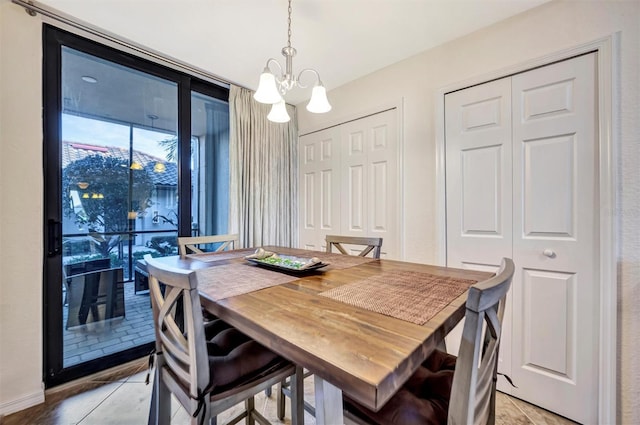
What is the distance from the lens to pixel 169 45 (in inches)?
81.4

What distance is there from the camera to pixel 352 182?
2.68 m

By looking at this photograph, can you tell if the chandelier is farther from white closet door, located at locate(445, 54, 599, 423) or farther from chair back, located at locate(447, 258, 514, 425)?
chair back, located at locate(447, 258, 514, 425)

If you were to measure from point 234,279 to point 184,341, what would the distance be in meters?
0.36

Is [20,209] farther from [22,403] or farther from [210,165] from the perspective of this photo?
[210,165]

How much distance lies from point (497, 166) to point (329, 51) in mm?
1564

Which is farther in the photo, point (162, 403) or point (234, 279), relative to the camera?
point (234, 279)

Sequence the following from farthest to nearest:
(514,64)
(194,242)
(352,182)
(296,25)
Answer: (352,182) < (194,242) < (296,25) < (514,64)

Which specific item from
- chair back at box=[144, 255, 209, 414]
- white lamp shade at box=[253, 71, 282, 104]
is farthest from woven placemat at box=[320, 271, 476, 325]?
white lamp shade at box=[253, 71, 282, 104]

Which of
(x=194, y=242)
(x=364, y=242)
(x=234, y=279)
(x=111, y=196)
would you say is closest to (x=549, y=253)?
(x=364, y=242)

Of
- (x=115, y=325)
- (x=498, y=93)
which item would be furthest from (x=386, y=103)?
(x=115, y=325)

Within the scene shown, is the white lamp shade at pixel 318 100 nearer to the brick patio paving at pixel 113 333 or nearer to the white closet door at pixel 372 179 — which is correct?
the white closet door at pixel 372 179

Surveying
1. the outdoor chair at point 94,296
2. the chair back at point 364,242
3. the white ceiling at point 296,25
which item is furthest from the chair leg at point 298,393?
the white ceiling at point 296,25

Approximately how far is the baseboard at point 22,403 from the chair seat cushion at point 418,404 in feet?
6.90

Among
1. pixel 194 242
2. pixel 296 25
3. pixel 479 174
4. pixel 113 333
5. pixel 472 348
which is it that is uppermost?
pixel 296 25
